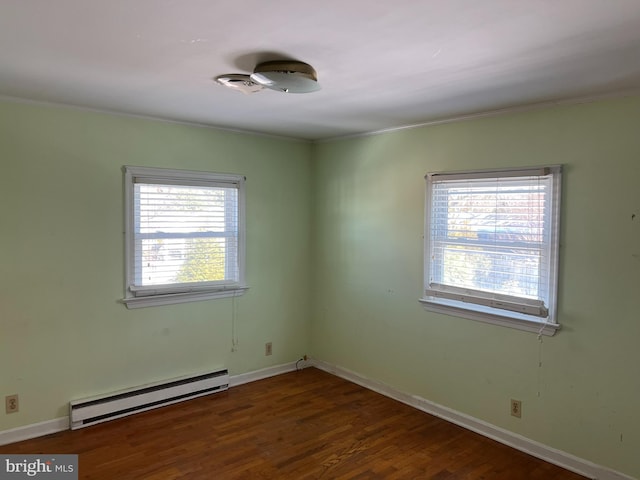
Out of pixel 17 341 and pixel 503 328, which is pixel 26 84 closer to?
pixel 17 341

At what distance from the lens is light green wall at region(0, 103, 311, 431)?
3.09m

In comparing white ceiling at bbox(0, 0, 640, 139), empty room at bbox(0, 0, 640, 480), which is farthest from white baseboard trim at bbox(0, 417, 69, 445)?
white ceiling at bbox(0, 0, 640, 139)

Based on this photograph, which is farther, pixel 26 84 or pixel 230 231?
pixel 230 231

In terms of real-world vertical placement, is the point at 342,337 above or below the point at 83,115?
below

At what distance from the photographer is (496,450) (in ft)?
10.0

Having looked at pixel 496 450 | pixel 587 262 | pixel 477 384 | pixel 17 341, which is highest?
pixel 587 262

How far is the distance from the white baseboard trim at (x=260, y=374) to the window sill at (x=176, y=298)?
2.52ft

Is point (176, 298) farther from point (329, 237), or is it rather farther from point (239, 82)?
point (239, 82)

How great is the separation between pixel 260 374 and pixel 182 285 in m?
1.21

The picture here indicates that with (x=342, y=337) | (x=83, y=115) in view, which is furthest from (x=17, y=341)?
(x=342, y=337)

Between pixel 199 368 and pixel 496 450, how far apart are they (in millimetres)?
2449

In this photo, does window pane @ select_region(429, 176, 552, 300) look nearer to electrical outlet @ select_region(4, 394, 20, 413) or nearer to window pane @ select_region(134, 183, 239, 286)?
window pane @ select_region(134, 183, 239, 286)
